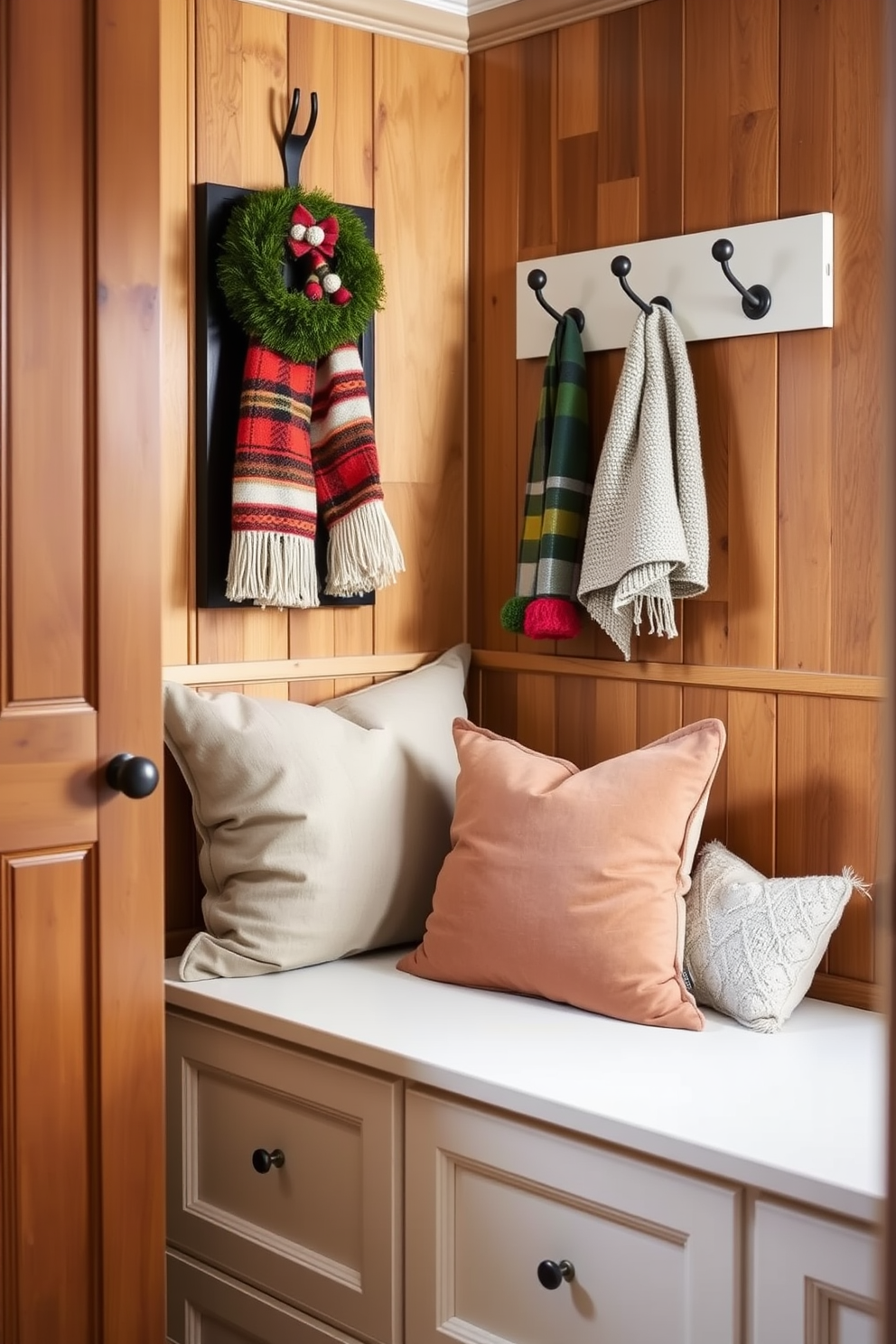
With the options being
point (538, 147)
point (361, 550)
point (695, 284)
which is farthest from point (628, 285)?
point (361, 550)

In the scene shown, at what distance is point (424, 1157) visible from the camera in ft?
5.55

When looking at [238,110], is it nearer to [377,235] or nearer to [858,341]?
[377,235]

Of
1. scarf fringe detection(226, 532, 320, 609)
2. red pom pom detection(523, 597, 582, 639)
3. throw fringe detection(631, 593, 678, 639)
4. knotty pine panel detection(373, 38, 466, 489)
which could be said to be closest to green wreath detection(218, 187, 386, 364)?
knotty pine panel detection(373, 38, 466, 489)

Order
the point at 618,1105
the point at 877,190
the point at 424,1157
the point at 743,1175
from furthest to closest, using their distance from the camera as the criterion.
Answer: the point at 877,190, the point at 424,1157, the point at 618,1105, the point at 743,1175

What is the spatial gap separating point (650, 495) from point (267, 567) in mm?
597

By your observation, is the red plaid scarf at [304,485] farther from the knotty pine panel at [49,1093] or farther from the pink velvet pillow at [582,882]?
the knotty pine panel at [49,1093]

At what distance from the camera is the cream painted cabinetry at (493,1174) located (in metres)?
1.42

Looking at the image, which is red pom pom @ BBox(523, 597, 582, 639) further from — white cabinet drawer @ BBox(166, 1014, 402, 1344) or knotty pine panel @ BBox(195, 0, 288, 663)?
white cabinet drawer @ BBox(166, 1014, 402, 1344)

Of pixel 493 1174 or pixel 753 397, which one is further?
pixel 753 397

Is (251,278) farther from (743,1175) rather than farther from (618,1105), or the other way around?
(743,1175)

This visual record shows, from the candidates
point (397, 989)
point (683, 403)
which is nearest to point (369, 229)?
point (683, 403)

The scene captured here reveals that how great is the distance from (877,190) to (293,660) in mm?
1128

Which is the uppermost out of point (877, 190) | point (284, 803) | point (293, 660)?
point (877, 190)

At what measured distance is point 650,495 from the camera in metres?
1.99
